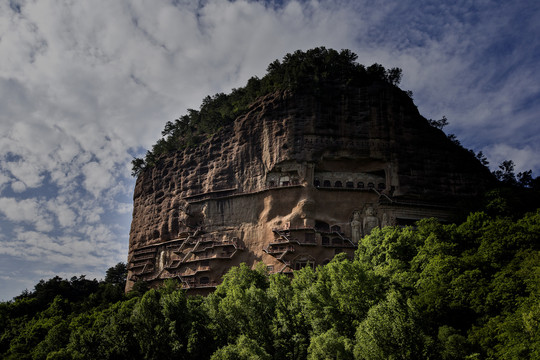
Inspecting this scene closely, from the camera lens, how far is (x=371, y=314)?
22188 mm

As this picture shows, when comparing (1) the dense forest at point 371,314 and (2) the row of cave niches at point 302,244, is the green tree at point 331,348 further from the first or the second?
(2) the row of cave niches at point 302,244

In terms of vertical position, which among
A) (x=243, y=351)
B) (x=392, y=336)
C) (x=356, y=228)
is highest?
(x=356, y=228)

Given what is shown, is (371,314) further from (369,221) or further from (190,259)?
(190,259)

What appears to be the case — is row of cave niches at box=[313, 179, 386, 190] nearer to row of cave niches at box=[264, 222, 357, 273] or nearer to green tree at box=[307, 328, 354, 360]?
row of cave niches at box=[264, 222, 357, 273]

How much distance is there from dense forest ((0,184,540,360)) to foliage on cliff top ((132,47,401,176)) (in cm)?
1867

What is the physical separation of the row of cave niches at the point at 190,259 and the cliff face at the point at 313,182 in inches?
4.2

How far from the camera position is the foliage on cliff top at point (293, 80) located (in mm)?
47537

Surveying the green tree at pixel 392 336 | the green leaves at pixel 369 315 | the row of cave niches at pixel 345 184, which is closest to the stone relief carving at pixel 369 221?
the row of cave niches at pixel 345 184

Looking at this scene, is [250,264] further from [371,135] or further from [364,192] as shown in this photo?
[371,135]

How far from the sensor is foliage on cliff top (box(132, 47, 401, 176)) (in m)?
47.5

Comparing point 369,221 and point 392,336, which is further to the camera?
point 369,221

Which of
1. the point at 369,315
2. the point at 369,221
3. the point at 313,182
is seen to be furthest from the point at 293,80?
the point at 369,315

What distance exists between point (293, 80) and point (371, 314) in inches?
1161

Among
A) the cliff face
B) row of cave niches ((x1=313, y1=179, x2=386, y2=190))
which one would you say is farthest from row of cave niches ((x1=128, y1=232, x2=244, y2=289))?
row of cave niches ((x1=313, y1=179, x2=386, y2=190))
